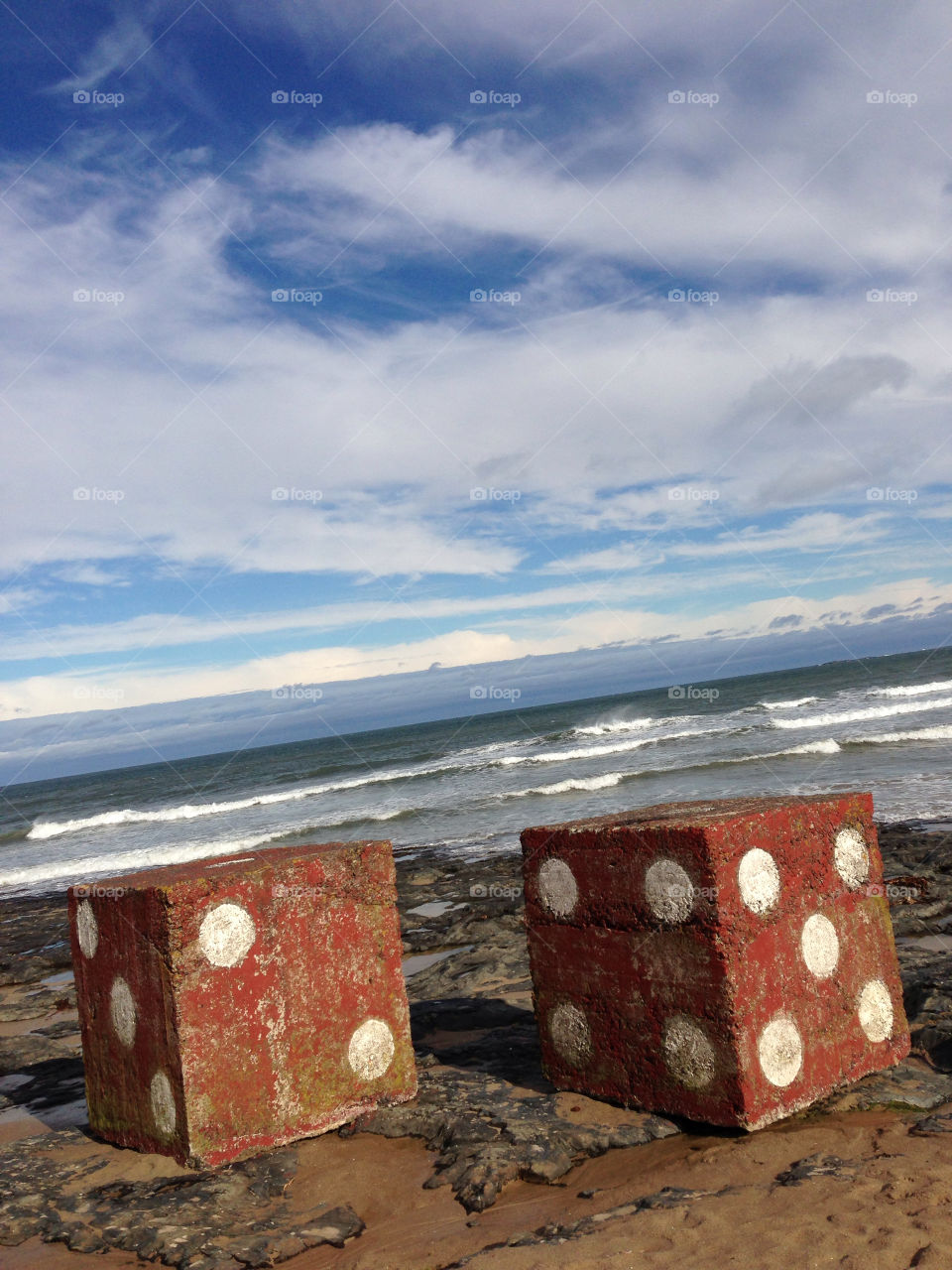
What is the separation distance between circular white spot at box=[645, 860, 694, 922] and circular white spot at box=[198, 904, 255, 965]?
1.58m

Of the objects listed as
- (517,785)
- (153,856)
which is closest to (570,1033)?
(153,856)

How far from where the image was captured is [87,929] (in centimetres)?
391

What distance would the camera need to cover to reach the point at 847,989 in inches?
145

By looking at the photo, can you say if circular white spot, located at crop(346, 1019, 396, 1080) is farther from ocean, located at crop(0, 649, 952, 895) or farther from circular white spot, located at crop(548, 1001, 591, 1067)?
ocean, located at crop(0, 649, 952, 895)

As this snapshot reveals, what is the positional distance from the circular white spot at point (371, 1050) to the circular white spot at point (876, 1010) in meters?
1.99

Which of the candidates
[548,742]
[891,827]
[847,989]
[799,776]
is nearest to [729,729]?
[548,742]

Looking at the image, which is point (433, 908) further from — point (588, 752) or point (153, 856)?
point (588, 752)

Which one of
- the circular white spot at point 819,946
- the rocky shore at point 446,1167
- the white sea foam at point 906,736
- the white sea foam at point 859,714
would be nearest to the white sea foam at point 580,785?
the white sea foam at point 906,736

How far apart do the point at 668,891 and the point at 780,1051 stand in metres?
0.73

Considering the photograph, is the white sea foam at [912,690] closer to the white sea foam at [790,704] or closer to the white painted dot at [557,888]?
the white sea foam at [790,704]

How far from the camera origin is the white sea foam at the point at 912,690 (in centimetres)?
3472

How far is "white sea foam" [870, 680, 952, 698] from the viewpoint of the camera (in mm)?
34719

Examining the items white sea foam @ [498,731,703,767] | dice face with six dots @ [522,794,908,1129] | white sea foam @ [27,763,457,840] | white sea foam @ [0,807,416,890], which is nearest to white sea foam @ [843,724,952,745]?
white sea foam @ [498,731,703,767]

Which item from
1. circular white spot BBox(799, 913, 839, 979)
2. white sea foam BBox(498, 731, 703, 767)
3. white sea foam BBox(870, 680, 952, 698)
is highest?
circular white spot BBox(799, 913, 839, 979)
